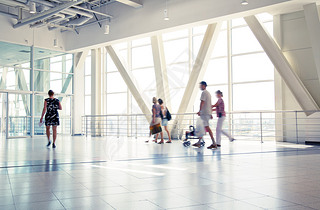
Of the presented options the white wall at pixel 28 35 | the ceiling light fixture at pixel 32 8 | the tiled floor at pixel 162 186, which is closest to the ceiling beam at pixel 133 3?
the ceiling light fixture at pixel 32 8

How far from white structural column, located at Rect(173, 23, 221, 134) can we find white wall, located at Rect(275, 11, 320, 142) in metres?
1.93

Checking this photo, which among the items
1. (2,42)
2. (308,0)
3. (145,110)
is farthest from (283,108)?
(2,42)

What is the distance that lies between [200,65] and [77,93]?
6.38m

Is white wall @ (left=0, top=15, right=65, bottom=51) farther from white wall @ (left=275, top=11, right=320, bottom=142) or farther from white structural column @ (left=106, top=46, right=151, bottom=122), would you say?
white wall @ (left=275, top=11, right=320, bottom=142)

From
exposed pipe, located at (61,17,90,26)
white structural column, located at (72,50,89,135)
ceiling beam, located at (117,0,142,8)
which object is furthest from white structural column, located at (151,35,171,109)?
white structural column, located at (72,50,89,135)

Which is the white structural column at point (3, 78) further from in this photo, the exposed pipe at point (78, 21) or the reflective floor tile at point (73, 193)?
the reflective floor tile at point (73, 193)

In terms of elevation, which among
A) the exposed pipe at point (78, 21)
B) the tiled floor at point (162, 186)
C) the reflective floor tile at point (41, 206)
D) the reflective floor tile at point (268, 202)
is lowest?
the tiled floor at point (162, 186)

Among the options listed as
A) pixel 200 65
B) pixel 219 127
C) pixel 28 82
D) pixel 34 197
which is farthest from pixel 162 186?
pixel 28 82

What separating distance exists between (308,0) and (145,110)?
6.36 meters

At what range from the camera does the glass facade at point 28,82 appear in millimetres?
11656

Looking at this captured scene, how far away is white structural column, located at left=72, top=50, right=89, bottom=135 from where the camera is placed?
539 inches

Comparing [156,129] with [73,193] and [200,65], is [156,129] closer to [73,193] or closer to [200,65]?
[200,65]

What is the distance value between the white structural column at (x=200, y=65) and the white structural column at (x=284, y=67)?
55.9 inches

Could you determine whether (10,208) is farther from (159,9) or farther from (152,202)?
(159,9)
